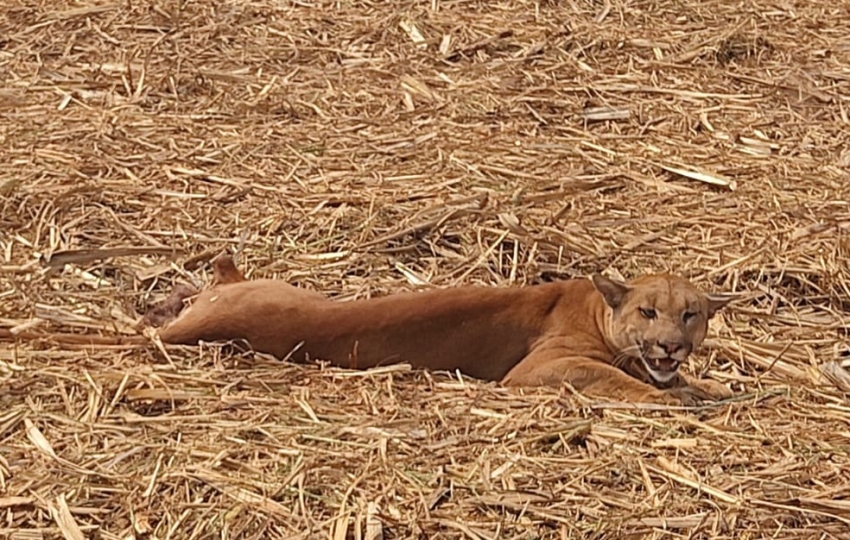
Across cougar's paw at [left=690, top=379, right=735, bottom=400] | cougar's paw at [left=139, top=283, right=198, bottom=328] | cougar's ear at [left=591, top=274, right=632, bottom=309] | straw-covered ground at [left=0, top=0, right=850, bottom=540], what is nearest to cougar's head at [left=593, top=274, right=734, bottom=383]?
cougar's ear at [left=591, top=274, right=632, bottom=309]

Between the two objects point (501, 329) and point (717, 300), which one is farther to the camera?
point (501, 329)

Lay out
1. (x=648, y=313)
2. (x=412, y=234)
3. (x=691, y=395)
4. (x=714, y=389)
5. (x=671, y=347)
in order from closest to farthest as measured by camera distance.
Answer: (x=691, y=395)
(x=714, y=389)
(x=671, y=347)
(x=648, y=313)
(x=412, y=234)

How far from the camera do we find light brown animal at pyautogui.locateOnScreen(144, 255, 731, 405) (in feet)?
21.0

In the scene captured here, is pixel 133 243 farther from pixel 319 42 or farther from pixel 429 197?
pixel 319 42

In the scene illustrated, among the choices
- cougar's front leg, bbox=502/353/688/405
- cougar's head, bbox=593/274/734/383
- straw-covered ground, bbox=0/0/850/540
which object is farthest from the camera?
cougar's head, bbox=593/274/734/383

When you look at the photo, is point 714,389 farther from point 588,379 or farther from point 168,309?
point 168,309

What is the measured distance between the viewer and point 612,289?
263 inches

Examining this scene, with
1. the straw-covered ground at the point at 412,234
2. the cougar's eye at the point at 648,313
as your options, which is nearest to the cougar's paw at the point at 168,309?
the straw-covered ground at the point at 412,234

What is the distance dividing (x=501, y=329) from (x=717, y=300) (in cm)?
89

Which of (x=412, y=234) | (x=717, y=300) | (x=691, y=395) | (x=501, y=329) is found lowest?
(x=412, y=234)

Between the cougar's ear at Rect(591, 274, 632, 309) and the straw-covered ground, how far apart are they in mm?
462

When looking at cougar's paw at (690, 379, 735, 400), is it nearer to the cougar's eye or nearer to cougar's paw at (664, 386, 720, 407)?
cougar's paw at (664, 386, 720, 407)

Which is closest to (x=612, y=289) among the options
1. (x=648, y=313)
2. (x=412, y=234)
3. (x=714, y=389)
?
→ (x=648, y=313)

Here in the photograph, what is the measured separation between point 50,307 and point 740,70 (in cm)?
499
